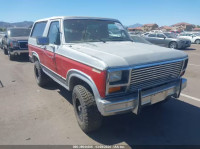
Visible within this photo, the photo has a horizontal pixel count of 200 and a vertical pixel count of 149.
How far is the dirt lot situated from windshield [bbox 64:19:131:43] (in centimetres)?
170

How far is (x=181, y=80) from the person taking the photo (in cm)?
349

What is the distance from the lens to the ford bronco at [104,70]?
271 cm

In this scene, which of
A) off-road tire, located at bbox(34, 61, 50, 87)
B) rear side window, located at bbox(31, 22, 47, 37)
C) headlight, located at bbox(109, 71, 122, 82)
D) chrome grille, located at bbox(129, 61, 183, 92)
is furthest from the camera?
off-road tire, located at bbox(34, 61, 50, 87)

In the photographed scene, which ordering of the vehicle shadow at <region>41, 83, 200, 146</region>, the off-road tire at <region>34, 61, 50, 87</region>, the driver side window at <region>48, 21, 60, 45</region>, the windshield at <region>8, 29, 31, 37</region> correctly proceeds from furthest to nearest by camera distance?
1. the windshield at <region>8, 29, 31, 37</region>
2. the off-road tire at <region>34, 61, 50, 87</region>
3. the driver side window at <region>48, 21, 60, 45</region>
4. the vehicle shadow at <region>41, 83, 200, 146</region>

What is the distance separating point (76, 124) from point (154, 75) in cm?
182

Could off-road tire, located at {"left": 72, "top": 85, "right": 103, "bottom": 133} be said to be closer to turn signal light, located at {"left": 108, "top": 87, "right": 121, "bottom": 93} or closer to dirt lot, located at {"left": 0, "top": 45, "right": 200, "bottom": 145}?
dirt lot, located at {"left": 0, "top": 45, "right": 200, "bottom": 145}

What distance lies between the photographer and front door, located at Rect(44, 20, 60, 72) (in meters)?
4.11

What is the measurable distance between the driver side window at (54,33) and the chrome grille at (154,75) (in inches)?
79.3

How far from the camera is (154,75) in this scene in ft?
10.1

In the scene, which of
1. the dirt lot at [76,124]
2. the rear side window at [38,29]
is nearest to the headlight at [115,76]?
the dirt lot at [76,124]

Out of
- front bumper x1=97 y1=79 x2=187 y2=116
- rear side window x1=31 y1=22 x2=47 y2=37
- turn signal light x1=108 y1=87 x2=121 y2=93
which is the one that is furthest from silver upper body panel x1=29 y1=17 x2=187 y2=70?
→ rear side window x1=31 y1=22 x2=47 y2=37

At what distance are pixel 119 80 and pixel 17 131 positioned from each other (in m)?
2.21

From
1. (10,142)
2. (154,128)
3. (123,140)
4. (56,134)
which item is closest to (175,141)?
(154,128)

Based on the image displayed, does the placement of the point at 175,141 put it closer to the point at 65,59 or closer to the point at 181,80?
the point at 181,80
